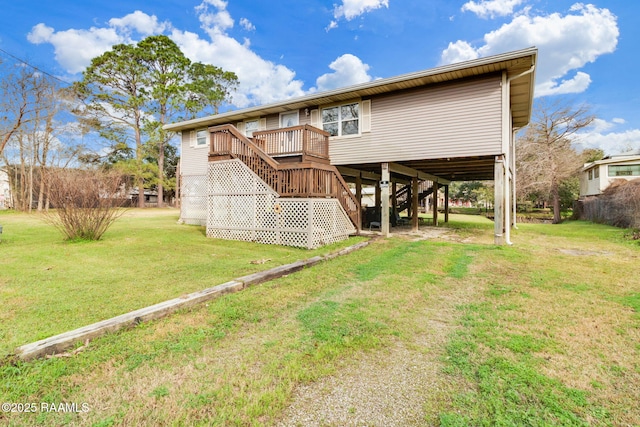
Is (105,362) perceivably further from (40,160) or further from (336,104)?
(40,160)

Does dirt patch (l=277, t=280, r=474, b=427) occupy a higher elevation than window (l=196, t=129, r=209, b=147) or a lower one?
lower

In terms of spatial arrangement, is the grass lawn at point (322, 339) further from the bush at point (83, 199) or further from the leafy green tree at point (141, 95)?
the leafy green tree at point (141, 95)

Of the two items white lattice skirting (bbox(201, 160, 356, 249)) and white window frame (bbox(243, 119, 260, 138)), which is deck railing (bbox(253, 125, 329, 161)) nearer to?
white lattice skirting (bbox(201, 160, 356, 249))

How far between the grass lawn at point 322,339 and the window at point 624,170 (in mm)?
22989

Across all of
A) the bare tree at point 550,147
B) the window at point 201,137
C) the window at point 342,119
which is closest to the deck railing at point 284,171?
the window at point 342,119

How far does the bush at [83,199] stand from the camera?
7402 mm

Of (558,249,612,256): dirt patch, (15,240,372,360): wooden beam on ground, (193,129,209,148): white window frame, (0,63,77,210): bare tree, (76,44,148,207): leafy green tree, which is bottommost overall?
(15,240,372,360): wooden beam on ground

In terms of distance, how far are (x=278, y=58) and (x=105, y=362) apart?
2598 centimetres

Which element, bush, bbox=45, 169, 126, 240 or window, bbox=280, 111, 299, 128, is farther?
window, bbox=280, 111, 299, 128

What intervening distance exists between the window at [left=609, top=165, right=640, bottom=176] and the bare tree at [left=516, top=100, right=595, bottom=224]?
7.93ft

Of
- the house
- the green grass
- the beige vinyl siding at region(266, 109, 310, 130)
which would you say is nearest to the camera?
the green grass

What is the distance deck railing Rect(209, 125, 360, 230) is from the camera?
8242 mm

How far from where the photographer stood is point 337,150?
10531 millimetres

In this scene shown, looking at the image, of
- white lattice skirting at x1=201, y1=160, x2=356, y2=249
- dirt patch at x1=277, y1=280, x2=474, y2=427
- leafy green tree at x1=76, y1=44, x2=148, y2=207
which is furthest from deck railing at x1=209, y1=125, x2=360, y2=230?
leafy green tree at x1=76, y1=44, x2=148, y2=207
